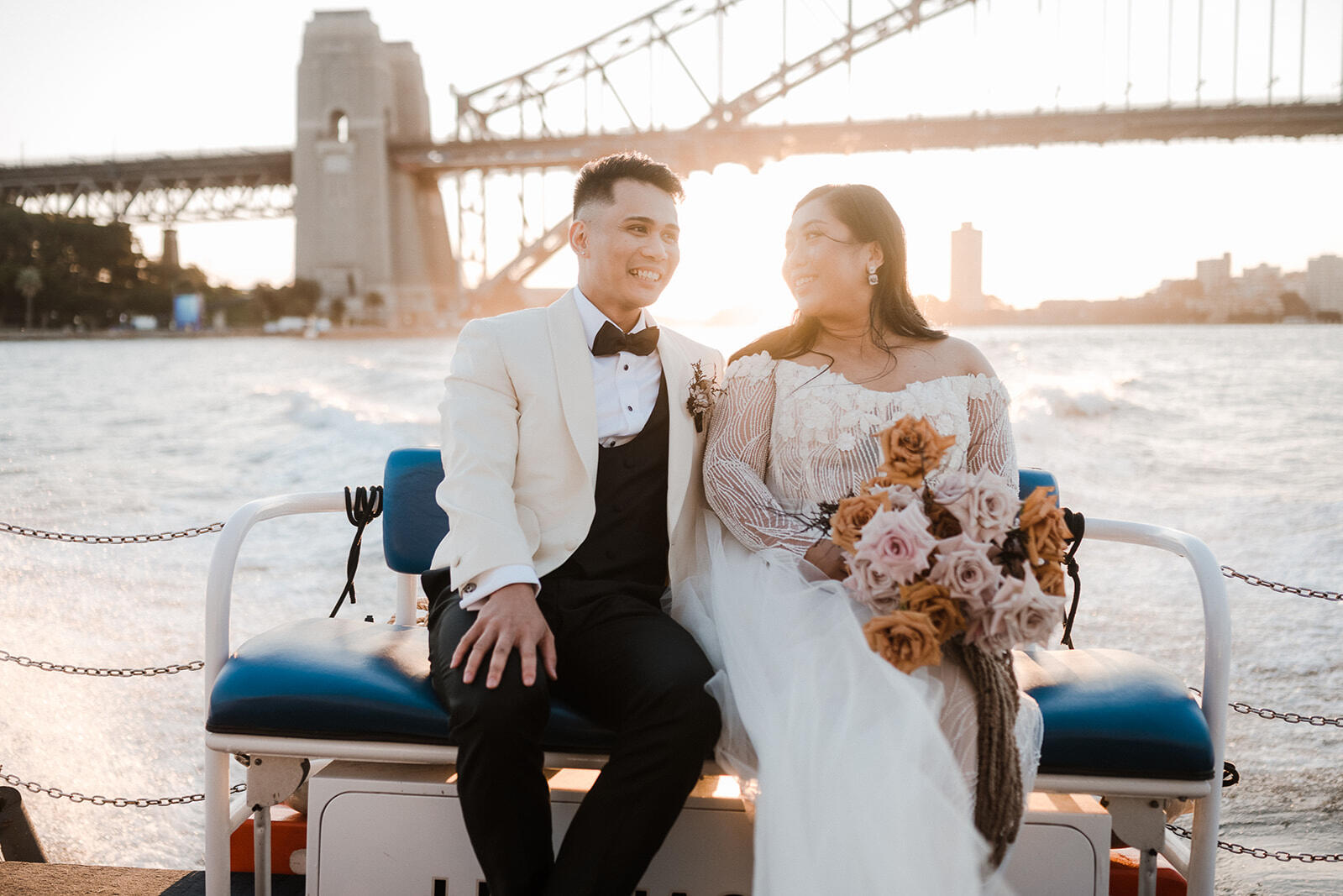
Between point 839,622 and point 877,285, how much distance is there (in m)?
0.81

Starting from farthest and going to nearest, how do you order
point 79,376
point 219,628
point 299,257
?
point 299,257, point 79,376, point 219,628

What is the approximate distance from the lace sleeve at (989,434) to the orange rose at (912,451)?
1.37 feet

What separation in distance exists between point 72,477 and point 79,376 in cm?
1261

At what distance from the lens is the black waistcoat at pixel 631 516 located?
67.9 inches

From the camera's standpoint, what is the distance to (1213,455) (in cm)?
1102

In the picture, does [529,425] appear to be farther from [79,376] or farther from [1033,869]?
[79,376]

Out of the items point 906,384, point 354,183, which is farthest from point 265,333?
point 906,384

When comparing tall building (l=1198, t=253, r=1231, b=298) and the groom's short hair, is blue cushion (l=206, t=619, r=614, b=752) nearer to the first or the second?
the groom's short hair

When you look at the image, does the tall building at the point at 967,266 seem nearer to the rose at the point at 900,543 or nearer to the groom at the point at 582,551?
the groom at the point at 582,551

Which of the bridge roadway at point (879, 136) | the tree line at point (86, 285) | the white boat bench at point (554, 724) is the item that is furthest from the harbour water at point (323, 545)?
the tree line at point (86, 285)

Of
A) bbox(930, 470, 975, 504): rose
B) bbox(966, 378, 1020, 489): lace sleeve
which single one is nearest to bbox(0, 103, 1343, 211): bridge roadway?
bbox(966, 378, 1020, 489): lace sleeve

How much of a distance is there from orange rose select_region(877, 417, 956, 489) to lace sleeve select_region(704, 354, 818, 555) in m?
0.33

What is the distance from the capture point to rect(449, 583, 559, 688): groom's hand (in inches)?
56.0

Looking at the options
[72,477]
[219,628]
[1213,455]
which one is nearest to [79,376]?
[72,477]
